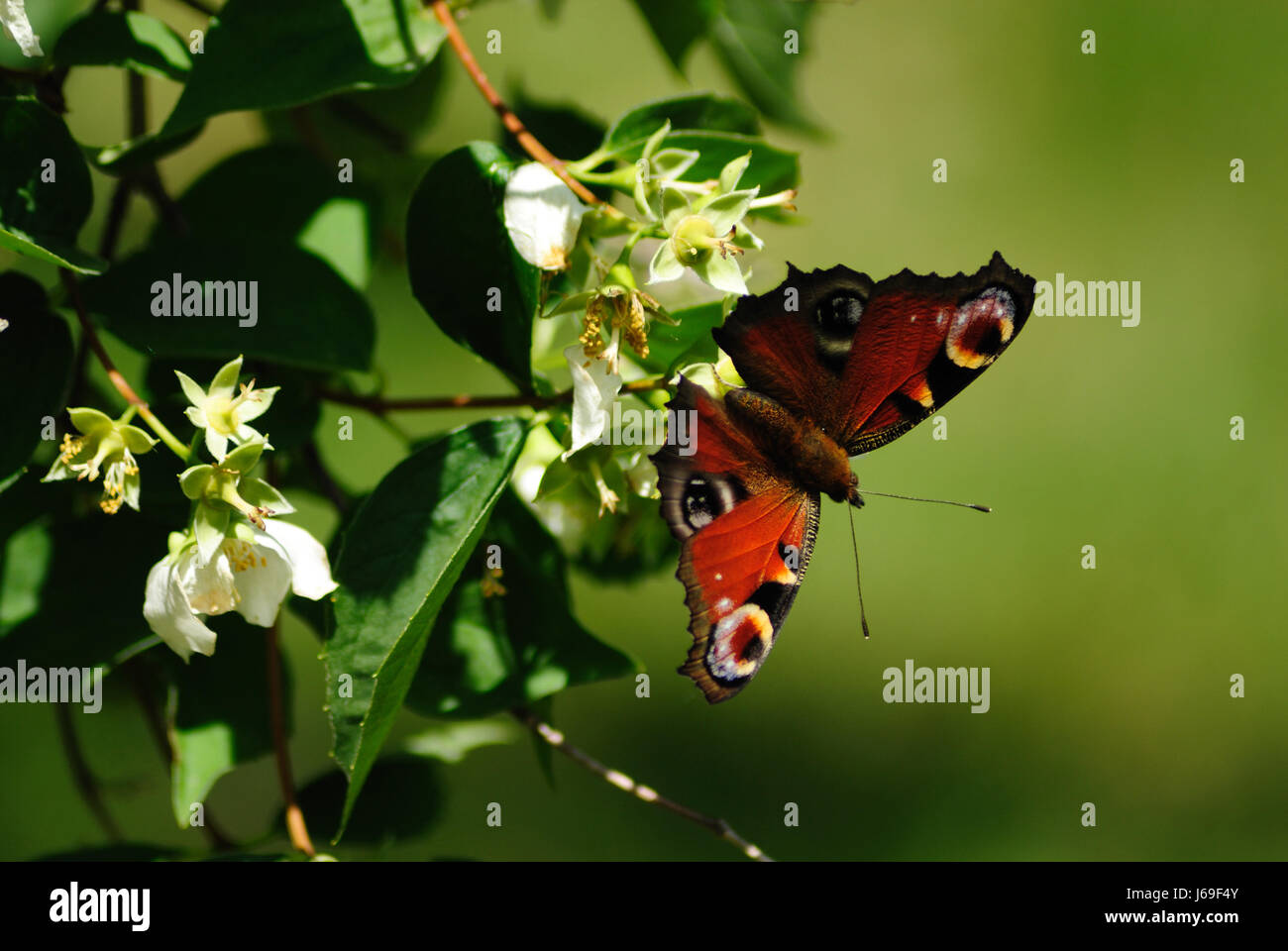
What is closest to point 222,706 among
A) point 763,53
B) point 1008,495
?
point 763,53

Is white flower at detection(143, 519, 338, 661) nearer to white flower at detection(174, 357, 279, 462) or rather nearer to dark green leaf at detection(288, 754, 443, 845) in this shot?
white flower at detection(174, 357, 279, 462)

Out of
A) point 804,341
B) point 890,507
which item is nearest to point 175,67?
point 804,341

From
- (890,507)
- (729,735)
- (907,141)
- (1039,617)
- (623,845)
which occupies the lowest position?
(623,845)

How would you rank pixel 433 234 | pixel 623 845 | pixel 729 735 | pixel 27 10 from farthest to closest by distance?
1. pixel 729 735
2. pixel 623 845
3. pixel 27 10
4. pixel 433 234

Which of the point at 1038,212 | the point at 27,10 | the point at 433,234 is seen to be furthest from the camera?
the point at 1038,212

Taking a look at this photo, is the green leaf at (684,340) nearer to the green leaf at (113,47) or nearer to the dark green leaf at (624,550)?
Answer: the dark green leaf at (624,550)

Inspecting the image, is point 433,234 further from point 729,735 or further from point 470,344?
point 729,735

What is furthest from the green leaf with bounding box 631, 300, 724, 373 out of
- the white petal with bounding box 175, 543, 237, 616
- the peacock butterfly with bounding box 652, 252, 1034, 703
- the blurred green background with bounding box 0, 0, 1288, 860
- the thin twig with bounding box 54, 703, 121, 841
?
the blurred green background with bounding box 0, 0, 1288, 860
